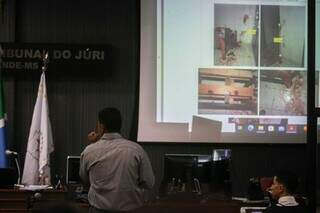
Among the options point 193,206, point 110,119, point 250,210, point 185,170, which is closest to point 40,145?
point 185,170

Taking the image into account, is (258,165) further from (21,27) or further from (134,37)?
(21,27)

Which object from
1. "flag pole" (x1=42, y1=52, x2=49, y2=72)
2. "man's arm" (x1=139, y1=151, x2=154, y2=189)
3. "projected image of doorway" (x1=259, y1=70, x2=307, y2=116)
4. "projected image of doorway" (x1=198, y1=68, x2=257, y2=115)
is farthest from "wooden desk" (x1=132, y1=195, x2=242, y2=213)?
"flag pole" (x1=42, y1=52, x2=49, y2=72)

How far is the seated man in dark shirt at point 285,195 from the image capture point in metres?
3.66

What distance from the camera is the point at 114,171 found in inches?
124

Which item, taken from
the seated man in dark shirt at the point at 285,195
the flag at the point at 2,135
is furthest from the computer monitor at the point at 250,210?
the flag at the point at 2,135

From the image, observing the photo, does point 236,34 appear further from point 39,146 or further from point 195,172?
point 39,146

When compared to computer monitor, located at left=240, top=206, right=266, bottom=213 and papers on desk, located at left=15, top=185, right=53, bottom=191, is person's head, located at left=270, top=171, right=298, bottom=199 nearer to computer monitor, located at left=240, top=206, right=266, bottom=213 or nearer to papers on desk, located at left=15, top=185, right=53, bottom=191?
computer monitor, located at left=240, top=206, right=266, bottom=213

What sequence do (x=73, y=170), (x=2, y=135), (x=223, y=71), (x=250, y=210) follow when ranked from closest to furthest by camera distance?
(x=250, y=210)
(x=73, y=170)
(x=2, y=135)
(x=223, y=71)

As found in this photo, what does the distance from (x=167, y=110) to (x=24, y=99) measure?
1.72 m

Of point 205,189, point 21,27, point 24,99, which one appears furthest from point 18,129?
point 205,189

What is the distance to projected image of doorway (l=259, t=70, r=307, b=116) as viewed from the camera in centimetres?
601

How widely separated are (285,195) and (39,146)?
9.75 ft

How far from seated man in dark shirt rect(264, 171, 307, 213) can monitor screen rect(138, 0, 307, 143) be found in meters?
2.08

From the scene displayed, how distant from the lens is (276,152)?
6160mm
